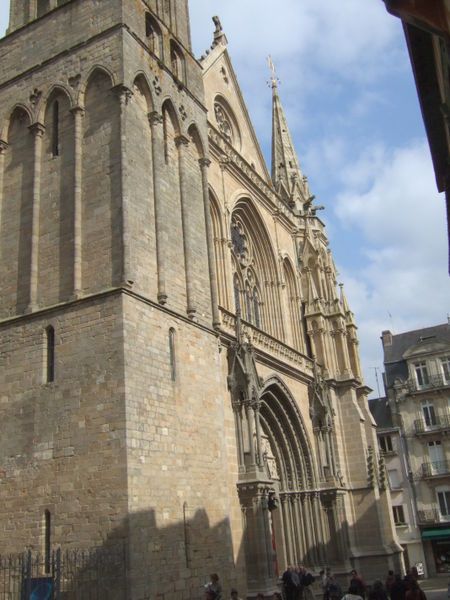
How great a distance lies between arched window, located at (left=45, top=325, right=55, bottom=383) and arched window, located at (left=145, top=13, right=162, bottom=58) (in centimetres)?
800

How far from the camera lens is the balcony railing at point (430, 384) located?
36375mm

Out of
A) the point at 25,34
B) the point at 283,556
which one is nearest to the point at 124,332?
the point at 25,34

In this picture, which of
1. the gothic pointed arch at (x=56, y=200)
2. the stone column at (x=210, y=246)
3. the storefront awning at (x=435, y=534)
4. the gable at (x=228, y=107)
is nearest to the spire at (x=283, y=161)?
the gable at (x=228, y=107)

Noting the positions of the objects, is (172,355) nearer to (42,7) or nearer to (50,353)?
(50,353)

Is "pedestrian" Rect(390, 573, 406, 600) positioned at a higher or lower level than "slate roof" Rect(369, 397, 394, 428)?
lower

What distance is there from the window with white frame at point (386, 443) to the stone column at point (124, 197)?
2647 centimetres

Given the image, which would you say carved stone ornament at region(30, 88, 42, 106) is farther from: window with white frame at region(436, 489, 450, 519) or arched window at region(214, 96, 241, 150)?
window with white frame at region(436, 489, 450, 519)

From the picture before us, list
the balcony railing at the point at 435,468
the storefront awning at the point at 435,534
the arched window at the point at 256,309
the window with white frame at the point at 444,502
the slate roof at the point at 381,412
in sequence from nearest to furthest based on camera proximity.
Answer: the arched window at the point at 256,309
the storefront awning at the point at 435,534
the window with white frame at the point at 444,502
the balcony railing at the point at 435,468
the slate roof at the point at 381,412

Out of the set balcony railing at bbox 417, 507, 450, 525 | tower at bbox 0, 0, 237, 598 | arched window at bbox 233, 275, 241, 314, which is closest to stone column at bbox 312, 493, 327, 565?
arched window at bbox 233, 275, 241, 314

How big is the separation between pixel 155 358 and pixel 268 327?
9917 millimetres

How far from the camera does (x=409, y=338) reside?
41.7m

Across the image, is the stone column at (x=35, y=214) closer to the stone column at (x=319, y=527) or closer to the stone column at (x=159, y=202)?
the stone column at (x=159, y=202)

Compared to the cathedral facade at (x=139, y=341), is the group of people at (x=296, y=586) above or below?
below

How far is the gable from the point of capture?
76.5 ft
